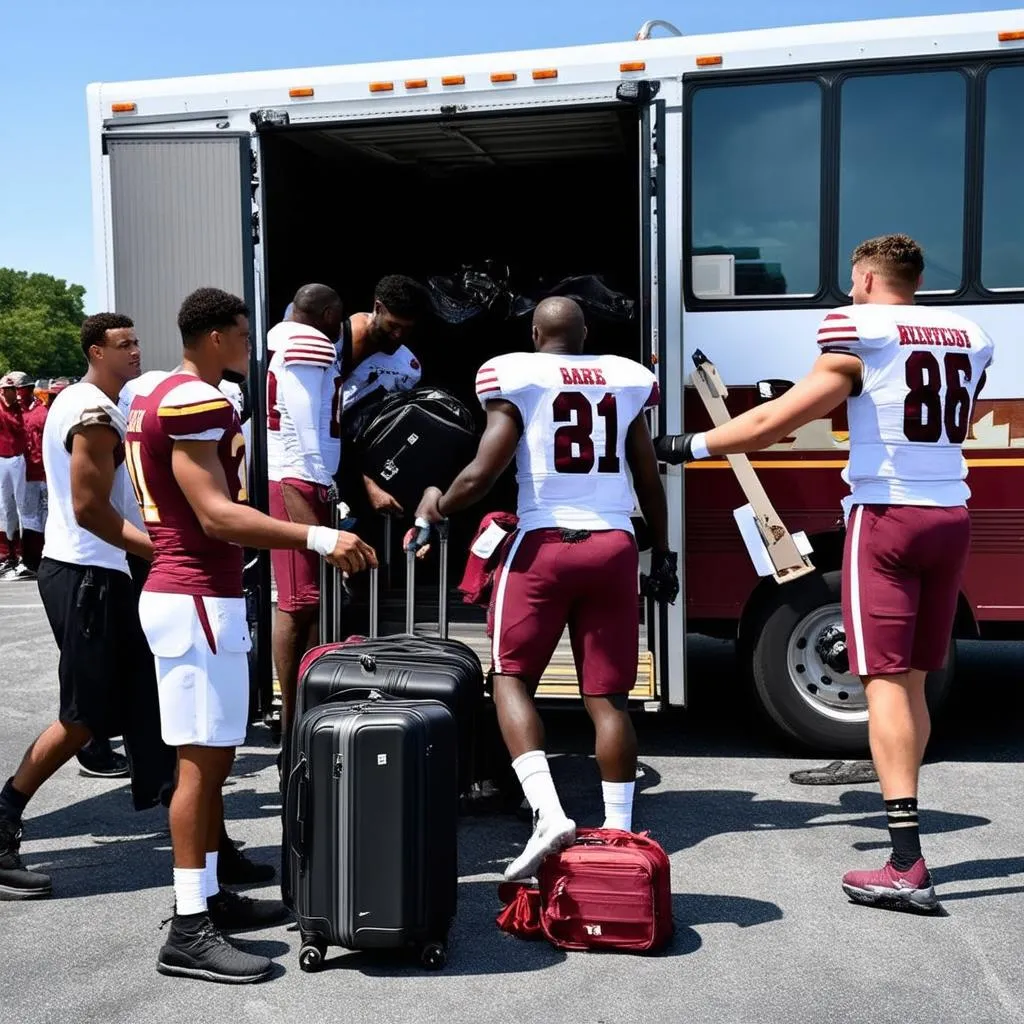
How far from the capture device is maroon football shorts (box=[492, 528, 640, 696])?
439 cm

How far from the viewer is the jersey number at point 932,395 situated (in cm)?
438

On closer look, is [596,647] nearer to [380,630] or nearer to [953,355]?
[953,355]

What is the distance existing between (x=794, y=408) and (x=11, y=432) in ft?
35.5

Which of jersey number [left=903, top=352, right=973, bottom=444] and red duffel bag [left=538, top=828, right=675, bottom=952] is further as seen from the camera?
jersey number [left=903, top=352, right=973, bottom=444]

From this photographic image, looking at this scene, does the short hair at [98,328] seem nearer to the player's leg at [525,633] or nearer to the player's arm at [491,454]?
the player's arm at [491,454]

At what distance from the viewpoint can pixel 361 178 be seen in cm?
800

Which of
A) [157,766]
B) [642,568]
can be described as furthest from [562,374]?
[157,766]

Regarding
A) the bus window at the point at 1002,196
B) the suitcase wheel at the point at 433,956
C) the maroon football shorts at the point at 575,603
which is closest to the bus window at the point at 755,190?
the bus window at the point at 1002,196

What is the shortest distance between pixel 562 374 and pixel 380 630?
269 centimetres

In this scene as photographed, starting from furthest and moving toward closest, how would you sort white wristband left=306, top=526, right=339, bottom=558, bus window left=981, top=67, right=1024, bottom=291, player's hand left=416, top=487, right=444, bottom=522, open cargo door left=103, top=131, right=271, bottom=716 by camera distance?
open cargo door left=103, top=131, right=271, bottom=716 < bus window left=981, top=67, right=1024, bottom=291 < player's hand left=416, top=487, right=444, bottom=522 < white wristband left=306, top=526, right=339, bottom=558

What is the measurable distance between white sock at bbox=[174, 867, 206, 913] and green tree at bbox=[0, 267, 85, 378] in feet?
324

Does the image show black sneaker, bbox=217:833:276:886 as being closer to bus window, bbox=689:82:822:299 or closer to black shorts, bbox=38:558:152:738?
black shorts, bbox=38:558:152:738

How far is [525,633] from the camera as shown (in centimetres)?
445

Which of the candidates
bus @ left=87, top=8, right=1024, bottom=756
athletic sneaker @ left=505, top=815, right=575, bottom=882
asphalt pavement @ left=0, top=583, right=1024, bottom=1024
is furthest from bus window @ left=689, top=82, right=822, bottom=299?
athletic sneaker @ left=505, top=815, right=575, bottom=882
